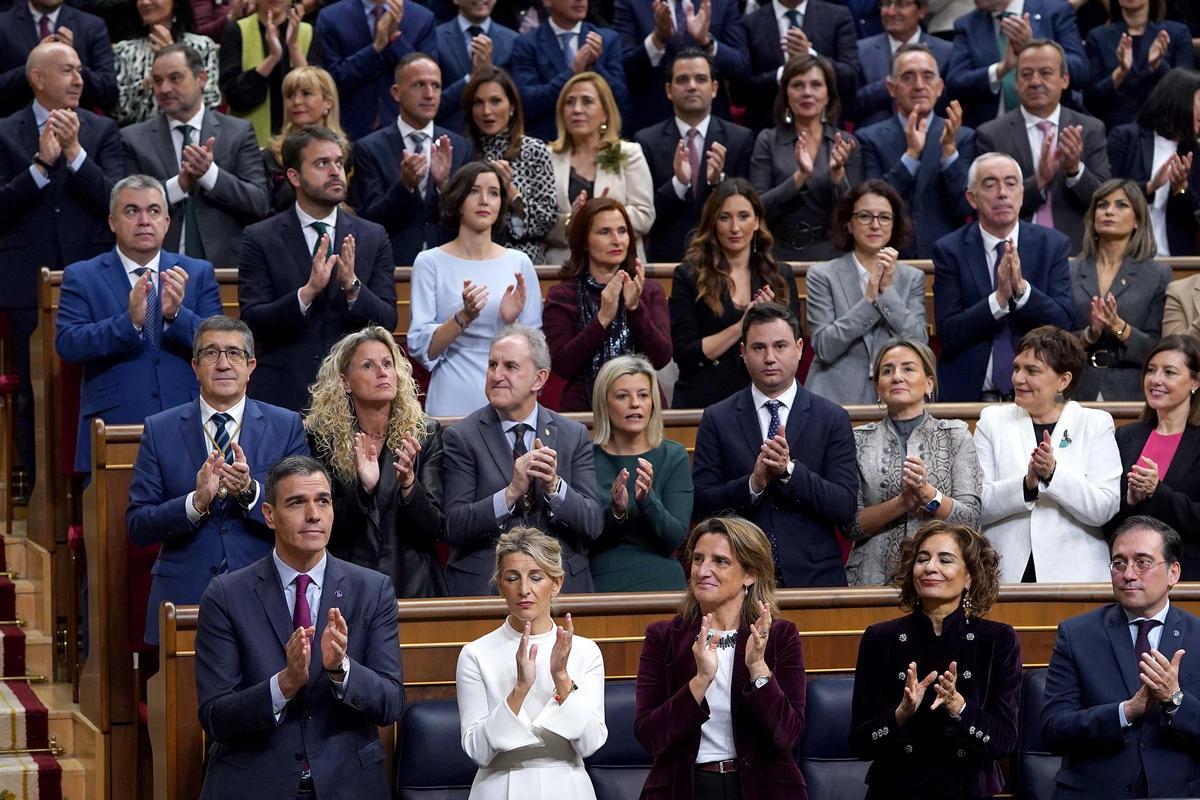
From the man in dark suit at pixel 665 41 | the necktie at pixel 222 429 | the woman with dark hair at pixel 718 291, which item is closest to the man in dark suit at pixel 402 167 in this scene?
the woman with dark hair at pixel 718 291

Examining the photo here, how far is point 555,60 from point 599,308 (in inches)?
82.3

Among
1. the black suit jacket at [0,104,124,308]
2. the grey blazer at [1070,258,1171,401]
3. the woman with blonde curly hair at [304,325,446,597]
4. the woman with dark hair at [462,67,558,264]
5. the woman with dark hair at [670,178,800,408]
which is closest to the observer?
the woman with blonde curly hair at [304,325,446,597]

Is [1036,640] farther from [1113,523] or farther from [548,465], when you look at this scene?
[548,465]

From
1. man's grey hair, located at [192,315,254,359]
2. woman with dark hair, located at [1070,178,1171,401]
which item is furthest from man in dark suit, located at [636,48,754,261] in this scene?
man's grey hair, located at [192,315,254,359]

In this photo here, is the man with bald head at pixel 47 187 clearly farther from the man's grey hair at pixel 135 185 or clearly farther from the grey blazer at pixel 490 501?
the grey blazer at pixel 490 501

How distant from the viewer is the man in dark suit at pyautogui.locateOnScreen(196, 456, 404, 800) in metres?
3.93

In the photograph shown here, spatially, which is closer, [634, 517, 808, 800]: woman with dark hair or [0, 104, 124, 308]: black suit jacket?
[634, 517, 808, 800]: woman with dark hair

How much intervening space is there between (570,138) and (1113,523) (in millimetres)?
2475

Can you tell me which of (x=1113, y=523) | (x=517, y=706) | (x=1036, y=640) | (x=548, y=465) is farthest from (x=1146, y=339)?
(x=517, y=706)

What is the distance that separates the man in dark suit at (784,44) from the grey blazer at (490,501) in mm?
3109

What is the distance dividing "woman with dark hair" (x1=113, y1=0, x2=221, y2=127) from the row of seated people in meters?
3.30

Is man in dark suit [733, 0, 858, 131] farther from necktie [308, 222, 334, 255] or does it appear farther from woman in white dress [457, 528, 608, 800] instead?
woman in white dress [457, 528, 608, 800]

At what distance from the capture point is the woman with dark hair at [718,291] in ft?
19.0

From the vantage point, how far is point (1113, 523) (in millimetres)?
5086
